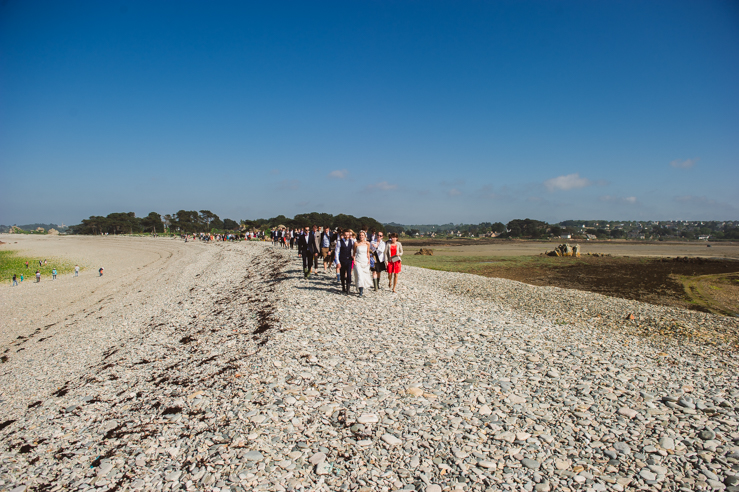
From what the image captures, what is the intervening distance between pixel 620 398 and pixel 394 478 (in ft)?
15.9

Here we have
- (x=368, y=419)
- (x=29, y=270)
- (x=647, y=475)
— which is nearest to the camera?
(x=647, y=475)

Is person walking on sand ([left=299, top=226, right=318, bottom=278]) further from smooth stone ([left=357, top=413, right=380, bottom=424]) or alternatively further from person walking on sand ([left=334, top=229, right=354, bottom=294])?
smooth stone ([left=357, top=413, right=380, bottom=424])

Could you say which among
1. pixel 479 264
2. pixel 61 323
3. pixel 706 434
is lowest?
pixel 61 323

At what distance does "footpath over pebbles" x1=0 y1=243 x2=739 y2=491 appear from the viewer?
4.73m

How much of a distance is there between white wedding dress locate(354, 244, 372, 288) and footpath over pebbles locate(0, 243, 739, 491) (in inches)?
64.9

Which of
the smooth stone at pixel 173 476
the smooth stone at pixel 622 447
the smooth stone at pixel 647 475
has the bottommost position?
the smooth stone at pixel 173 476

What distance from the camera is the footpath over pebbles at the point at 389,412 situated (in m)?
4.73

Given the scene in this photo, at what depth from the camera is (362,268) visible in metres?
13.2

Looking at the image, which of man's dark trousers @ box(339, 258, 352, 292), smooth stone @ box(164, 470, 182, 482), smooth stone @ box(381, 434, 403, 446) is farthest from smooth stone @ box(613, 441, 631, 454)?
man's dark trousers @ box(339, 258, 352, 292)

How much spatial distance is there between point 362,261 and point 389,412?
739 cm

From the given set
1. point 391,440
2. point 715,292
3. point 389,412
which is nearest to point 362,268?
point 389,412

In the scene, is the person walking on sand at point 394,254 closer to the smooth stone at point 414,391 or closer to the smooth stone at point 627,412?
the smooth stone at point 414,391

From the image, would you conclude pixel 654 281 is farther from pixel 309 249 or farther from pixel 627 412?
pixel 627 412

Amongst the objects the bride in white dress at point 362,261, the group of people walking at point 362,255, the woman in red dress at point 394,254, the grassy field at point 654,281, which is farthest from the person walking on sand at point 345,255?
the grassy field at point 654,281
